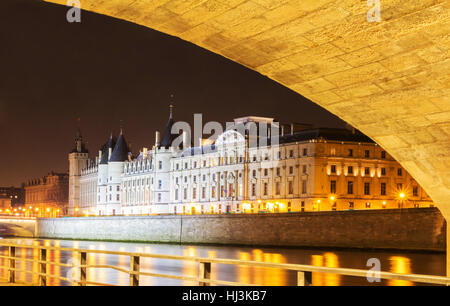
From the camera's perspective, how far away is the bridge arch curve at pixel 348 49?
7.50 meters

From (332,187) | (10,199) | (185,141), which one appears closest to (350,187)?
(332,187)

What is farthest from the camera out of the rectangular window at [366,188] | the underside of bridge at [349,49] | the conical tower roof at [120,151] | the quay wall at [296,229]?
the conical tower roof at [120,151]

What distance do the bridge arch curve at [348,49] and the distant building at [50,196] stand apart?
138399 mm

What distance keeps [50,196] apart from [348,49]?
150 m

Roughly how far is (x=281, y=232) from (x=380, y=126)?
131 feet

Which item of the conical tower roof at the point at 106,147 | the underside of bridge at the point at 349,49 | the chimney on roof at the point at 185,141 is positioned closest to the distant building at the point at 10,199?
the conical tower roof at the point at 106,147

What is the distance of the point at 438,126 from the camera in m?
9.72

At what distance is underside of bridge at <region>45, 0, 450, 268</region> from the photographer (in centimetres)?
750

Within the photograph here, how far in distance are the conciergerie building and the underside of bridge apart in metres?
57.1

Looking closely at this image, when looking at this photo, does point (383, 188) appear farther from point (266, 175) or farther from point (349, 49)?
point (349, 49)

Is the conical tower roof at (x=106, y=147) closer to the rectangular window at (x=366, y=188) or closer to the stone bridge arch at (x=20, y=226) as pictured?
the stone bridge arch at (x=20, y=226)

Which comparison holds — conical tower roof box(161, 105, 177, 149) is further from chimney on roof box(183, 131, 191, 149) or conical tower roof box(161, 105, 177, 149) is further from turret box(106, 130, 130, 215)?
turret box(106, 130, 130, 215)

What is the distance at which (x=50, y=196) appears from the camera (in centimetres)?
15325
